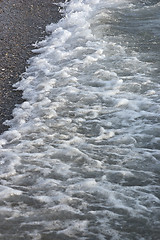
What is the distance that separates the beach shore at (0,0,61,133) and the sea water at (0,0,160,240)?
7.0 inches

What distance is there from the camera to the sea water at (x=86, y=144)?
11.6ft

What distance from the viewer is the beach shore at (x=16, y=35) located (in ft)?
19.7

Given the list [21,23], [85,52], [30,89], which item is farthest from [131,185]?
[21,23]

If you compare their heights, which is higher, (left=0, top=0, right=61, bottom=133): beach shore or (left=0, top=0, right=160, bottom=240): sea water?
(left=0, top=0, right=61, bottom=133): beach shore

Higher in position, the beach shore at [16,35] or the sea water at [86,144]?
the beach shore at [16,35]

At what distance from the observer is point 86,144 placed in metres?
4.74

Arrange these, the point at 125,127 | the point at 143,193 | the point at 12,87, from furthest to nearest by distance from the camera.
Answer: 1. the point at 12,87
2. the point at 125,127
3. the point at 143,193

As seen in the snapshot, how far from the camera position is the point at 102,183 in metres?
4.04

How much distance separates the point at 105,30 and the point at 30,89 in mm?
3174

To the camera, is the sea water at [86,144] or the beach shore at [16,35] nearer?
the sea water at [86,144]

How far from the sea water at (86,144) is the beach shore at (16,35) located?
0.18 metres

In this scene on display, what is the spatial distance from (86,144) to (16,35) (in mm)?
4221

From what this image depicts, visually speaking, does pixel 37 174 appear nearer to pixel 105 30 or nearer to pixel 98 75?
pixel 98 75

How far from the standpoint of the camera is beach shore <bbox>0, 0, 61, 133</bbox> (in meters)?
5.99
